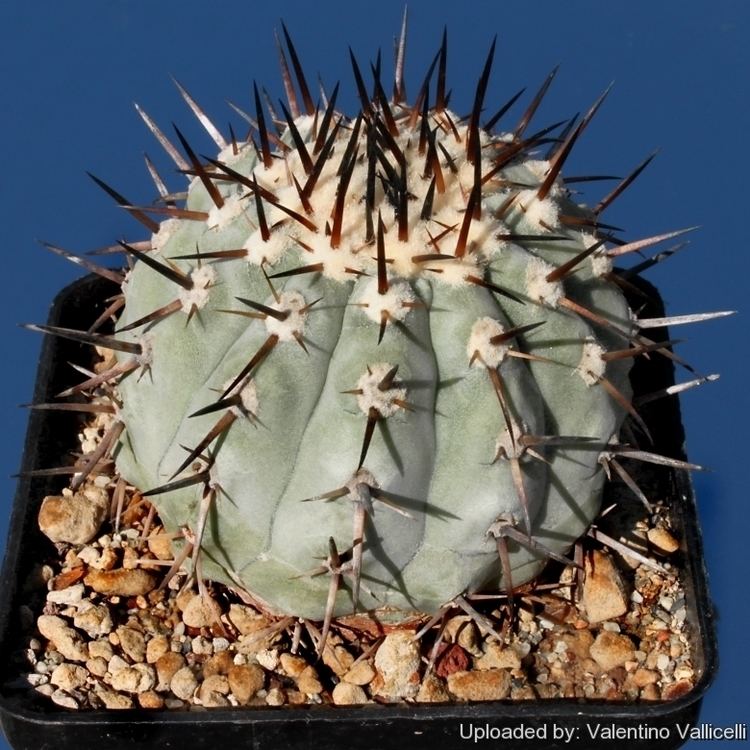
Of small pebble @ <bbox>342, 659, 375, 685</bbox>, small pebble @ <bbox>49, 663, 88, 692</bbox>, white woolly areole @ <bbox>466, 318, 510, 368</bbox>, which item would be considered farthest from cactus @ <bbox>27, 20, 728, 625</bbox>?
small pebble @ <bbox>49, 663, 88, 692</bbox>

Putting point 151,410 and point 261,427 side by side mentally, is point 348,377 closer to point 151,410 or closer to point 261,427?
point 261,427

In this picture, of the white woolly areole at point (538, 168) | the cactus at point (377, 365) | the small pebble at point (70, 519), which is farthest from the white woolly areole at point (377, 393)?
the small pebble at point (70, 519)

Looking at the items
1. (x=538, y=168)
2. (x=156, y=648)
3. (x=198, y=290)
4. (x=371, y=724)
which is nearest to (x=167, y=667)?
(x=156, y=648)

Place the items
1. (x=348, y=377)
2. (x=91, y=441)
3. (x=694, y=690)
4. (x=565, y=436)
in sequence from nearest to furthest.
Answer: (x=348, y=377)
(x=565, y=436)
(x=694, y=690)
(x=91, y=441)

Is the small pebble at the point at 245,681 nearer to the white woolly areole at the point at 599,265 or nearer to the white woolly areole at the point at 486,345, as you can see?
the white woolly areole at the point at 486,345

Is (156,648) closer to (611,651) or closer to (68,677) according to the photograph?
(68,677)

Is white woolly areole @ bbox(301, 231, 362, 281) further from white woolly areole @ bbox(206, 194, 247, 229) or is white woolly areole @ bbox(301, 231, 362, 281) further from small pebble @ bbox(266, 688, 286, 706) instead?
small pebble @ bbox(266, 688, 286, 706)

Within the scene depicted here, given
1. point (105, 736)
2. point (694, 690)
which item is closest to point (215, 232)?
point (105, 736)
